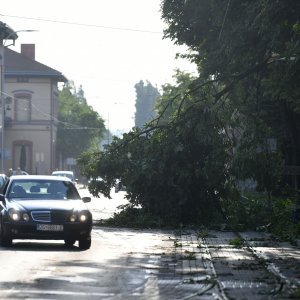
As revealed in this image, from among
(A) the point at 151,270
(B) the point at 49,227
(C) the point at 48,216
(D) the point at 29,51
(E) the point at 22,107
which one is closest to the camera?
(A) the point at 151,270

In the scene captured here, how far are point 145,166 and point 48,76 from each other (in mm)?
67039

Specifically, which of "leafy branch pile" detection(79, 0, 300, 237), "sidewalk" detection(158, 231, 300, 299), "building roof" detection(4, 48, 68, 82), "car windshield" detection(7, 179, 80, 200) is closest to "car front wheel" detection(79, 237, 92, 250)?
"car windshield" detection(7, 179, 80, 200)

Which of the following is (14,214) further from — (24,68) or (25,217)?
(24,68)

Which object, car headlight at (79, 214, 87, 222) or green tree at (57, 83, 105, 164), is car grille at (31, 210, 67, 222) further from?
green tree at (57, 83, 105, 164)

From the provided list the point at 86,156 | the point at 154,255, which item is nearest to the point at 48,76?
Answer: the point at 86,156

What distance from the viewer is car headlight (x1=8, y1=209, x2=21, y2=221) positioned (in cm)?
2131

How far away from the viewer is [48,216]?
21422 mm

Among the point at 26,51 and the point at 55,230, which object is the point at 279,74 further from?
the point at 26,51

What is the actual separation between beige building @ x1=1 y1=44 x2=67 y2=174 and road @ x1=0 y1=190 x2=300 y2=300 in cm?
7051

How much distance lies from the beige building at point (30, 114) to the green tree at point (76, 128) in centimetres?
1263

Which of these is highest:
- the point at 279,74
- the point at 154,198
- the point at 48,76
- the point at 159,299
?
the point at 48,76

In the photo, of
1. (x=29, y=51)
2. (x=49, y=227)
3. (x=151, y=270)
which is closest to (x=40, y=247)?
(x=49, y=227)

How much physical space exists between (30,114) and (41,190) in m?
73.9

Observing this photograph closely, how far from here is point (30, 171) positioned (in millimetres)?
95000
